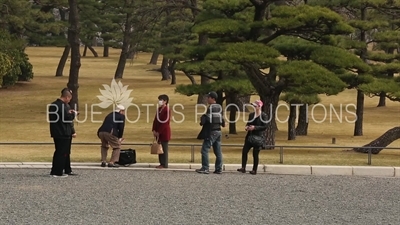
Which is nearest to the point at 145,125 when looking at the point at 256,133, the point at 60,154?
the point at 256,133

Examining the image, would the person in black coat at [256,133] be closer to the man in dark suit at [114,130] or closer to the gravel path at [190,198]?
the gravel path at [190,198]

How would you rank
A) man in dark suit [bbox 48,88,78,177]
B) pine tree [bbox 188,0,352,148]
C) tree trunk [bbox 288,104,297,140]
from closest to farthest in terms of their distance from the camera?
man in dark suit [bbox 48,88,78,177], pine tree [bbox 188,0,352,148], tree trunk [bbox 288,104,297,140]

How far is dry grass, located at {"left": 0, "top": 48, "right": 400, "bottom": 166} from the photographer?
1762 centimetres

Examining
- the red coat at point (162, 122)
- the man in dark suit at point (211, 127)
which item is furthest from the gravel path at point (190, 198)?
the red coat at point (162, 122)

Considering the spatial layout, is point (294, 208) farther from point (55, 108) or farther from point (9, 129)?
point (9, 129)

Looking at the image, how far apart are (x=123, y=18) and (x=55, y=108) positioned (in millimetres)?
40596

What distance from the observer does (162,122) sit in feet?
47.3

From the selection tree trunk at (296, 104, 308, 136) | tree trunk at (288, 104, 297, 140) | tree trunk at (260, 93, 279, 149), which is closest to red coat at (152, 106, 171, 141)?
tree trunk at (260, 93, 279, 149)

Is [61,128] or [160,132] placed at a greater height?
[61,128]

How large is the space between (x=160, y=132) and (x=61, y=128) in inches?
91.9

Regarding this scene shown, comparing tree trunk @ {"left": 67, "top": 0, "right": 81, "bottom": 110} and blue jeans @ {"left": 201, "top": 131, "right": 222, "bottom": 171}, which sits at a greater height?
tree trunk @ {"left": 67, "top": 0, "right": 81, "bottom": 110}

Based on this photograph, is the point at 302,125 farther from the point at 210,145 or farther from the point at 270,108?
the point at 210,145

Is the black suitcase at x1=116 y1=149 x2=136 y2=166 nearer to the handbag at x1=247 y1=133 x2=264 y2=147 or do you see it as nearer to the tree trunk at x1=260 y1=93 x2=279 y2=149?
the handbag at x1=247 y1=133 x2=264 y2=147

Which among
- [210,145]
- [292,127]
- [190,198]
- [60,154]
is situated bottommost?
[190,198]
